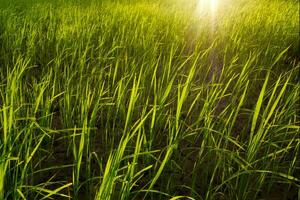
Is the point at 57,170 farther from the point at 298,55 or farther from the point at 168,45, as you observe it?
the point at 298,55

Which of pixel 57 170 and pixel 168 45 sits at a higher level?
Result: pixel 168 45

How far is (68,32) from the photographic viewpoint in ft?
8.94

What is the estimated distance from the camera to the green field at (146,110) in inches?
47.4

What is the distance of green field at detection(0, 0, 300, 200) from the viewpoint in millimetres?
1204

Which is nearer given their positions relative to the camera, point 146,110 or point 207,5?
point 146,110

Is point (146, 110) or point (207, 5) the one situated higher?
point (207, 5)

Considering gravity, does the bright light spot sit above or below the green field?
above

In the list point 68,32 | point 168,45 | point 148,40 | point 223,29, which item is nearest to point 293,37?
point 223,29

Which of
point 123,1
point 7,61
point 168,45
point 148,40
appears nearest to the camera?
point 7,61

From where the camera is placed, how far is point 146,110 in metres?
1.88

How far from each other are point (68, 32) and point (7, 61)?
62 centimetres

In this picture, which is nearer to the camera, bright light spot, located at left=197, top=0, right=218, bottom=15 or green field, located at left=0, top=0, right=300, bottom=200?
green field, located at left=0, top=0, right=300, bottom=200

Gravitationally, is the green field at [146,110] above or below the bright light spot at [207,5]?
below

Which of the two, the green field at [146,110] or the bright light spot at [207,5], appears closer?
the green field at [146,110]
